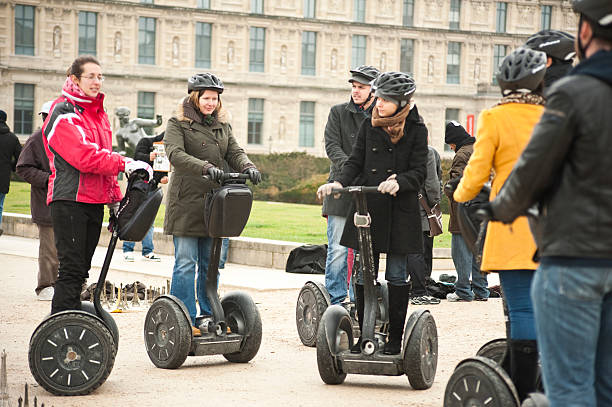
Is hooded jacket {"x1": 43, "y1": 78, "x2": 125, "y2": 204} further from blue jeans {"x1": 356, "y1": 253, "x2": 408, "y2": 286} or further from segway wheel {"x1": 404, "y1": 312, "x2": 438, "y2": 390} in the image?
segway wheel {"x1": 404, "y1": 312, "x2": 438, "y2": 390}

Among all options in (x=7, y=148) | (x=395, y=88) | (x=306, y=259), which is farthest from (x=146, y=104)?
(x=395, y=88)

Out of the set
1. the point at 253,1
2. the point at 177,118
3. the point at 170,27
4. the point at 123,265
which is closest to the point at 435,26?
the point at 253,1

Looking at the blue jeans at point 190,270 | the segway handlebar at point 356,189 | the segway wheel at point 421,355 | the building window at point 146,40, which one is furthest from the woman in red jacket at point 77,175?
the building window at point 146,40

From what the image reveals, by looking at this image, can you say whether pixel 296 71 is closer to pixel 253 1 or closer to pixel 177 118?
pixel 253 1

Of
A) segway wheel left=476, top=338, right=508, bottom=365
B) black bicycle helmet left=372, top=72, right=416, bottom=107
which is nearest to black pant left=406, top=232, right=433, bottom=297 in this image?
black bicycle helmet left=372, top=72, right=416, bottom=107

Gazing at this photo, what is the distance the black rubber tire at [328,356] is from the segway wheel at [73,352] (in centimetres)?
121

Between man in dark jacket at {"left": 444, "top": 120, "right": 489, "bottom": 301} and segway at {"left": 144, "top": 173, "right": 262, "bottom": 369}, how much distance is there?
4115mm

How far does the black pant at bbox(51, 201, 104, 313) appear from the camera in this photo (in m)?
6.09

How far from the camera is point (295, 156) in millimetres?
51500

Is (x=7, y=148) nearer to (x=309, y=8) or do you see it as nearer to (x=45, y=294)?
(x=45, y=294)

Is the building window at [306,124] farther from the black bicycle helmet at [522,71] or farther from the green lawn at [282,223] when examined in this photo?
the black bicycle helmet at [522,71]

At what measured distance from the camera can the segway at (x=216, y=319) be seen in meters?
6.56

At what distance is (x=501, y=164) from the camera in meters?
4.41

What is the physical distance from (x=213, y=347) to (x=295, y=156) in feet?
147
